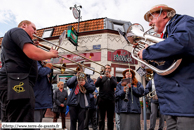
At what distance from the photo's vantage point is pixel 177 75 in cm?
172

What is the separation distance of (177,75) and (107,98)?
386cm

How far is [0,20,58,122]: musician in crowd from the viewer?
184 cm

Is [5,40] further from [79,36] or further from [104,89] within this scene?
[79,36]

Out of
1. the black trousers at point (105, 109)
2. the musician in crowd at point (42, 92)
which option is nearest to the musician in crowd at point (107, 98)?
the black trousers at point (105, 109)

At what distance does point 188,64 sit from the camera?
66.9 inches

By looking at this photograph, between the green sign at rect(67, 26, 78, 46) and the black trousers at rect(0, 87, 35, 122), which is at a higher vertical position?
the green sign at rect(67, 26, 78, 46)

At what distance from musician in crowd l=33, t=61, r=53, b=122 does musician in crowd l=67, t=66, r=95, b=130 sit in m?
0.95

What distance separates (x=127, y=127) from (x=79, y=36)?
10.6m

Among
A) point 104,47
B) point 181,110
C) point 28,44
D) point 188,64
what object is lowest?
point 181,110

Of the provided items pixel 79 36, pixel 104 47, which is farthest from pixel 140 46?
pixel 79 36

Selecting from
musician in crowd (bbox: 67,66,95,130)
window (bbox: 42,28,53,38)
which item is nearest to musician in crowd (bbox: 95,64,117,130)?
musician in crowd (bbox: 67,66,95,130)

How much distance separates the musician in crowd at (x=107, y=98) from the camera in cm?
519

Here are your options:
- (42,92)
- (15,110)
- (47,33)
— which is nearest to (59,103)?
(42,92)

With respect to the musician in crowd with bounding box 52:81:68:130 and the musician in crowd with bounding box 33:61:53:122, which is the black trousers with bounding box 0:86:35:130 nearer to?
the musician in crowd with bounding box 33:61:53:122
